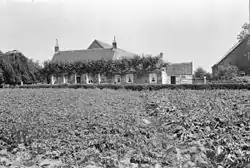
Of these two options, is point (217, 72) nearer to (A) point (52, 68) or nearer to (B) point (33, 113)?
(A) point (52, 68)

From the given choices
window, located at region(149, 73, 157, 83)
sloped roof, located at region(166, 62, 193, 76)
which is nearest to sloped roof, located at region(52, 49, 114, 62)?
window, located at region(149, 73, 157, 83)

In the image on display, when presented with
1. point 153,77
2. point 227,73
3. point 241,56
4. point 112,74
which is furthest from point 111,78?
point 241,56

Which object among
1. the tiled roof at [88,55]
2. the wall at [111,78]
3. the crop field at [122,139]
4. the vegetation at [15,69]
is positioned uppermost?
the tiled roof at [88,55]

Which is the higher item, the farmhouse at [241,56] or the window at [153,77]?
the farmhouse at [241,56]

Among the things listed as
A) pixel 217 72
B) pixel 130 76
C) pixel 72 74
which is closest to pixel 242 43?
pixel 217 72

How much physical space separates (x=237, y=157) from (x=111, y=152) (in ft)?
6.27

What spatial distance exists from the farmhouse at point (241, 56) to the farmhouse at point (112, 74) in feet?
17.4

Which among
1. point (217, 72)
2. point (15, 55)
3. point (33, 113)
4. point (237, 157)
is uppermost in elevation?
point (15, 55)

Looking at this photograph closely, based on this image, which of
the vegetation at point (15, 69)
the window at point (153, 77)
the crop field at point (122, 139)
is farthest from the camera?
the window at point (153, 77)

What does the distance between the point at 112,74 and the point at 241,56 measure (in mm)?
15787

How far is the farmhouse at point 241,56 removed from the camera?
90.8ft

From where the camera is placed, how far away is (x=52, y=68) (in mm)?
29781

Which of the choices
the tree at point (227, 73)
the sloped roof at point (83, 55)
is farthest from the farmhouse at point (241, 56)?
the sloped roof at point (83, 55)

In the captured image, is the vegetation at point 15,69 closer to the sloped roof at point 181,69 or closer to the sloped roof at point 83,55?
the sloped roof at point 83,55
